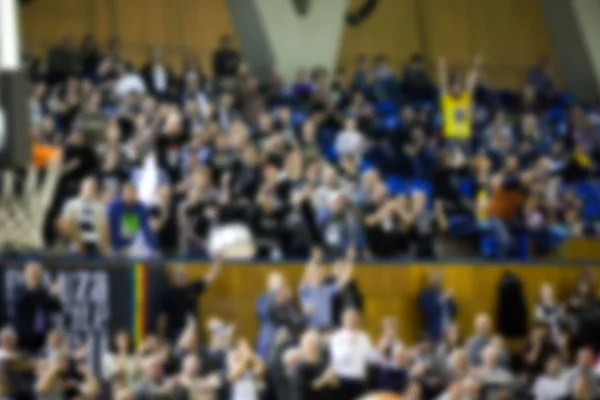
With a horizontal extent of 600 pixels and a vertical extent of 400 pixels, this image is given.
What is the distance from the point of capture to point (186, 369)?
14.8 metres

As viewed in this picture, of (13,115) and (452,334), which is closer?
(13,115)

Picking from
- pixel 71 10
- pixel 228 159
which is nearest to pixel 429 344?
pixel 228 159

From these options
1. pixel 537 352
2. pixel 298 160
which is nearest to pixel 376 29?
pixel 298 160

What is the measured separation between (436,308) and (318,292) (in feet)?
8.76

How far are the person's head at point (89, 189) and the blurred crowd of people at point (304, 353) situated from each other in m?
1.15

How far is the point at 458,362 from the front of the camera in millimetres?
17359

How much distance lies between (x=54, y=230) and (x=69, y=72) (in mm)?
5625

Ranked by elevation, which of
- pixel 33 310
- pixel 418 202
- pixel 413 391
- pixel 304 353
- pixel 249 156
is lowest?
pixel 413 391

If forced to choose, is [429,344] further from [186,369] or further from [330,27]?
[330,27]

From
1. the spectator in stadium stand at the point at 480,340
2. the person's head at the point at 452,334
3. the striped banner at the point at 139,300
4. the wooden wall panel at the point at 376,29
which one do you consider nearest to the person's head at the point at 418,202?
the spectator in stadium stand at the point at 480,340

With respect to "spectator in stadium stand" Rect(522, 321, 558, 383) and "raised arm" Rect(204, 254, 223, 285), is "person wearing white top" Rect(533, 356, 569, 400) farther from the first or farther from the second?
"raised arm" Rect(204, 254, 223, 285)

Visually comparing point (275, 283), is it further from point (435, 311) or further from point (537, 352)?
point (537, 352)

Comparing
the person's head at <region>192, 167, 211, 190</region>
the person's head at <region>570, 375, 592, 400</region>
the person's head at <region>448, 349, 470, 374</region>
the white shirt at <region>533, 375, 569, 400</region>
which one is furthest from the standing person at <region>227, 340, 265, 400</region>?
the person's head at <region>570, 375, 592, 400</region>

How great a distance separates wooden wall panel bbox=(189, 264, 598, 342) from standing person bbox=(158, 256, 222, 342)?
1.55ft
